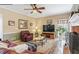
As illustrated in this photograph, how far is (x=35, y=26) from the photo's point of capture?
6.71ft

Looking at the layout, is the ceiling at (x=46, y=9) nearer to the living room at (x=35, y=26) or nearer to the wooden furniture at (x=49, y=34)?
the living room at (x=35, y=26)

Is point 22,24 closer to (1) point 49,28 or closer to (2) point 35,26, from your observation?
(2) point 35,26

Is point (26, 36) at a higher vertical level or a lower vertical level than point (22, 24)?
lower

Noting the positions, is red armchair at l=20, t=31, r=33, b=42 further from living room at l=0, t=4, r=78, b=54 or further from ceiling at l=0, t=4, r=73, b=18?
ceiling at l=0, t=4, r=73, b=18

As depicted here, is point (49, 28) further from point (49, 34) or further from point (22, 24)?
point (22, 24)

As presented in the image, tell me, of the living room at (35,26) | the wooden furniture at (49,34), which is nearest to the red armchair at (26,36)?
the living room at (35,26)

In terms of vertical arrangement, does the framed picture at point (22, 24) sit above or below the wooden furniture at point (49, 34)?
above

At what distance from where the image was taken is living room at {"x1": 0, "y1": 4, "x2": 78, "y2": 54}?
1939mm

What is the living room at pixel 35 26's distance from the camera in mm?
1939

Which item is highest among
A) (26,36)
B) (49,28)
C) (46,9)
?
(46,9)

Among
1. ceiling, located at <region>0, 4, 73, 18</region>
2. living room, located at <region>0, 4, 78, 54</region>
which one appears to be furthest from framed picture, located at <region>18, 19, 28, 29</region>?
ceiling, located at <region>0, 4, 73, 18</region>

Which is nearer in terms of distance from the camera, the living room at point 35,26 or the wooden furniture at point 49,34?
the living room at point 35,26

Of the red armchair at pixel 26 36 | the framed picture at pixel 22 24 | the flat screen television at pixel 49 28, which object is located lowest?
the red armchair at pixel 26 36

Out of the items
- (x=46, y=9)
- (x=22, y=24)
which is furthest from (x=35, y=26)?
(x=46, y=9)
